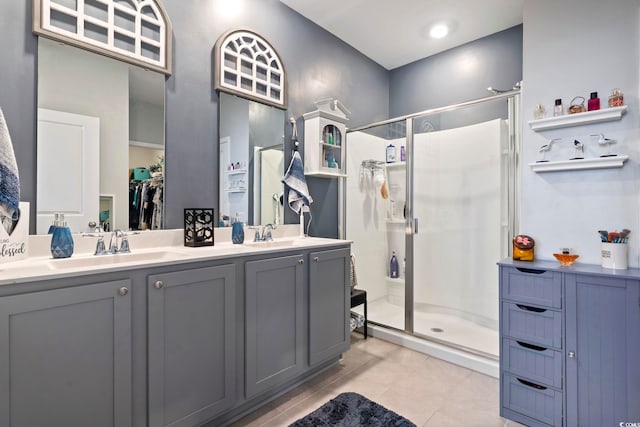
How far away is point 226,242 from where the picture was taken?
2.18 m

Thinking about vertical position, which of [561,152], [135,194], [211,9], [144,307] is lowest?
[144,307]

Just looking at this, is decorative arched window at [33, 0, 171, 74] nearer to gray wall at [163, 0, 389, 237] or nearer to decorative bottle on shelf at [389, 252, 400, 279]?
gray wall at [163, 0, 389, 237]

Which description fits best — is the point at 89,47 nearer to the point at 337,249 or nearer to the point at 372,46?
the point at 337,249

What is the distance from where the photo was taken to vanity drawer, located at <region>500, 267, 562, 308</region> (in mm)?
1659

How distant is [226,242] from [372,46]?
96.3 inches

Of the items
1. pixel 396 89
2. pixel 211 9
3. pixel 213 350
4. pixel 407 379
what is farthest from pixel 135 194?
pixel 396 89

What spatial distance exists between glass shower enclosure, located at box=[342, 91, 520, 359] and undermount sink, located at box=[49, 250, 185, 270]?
1.85 meters

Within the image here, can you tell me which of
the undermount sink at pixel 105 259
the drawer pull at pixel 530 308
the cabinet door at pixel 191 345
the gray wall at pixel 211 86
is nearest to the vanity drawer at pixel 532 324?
the drawer pull at pixel 530 308

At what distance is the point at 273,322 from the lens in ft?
6.02

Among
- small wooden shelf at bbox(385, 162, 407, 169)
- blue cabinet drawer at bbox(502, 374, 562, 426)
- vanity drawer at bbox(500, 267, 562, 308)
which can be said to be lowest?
blue cabinet drawer at bbox(502, 374, 562, 426)

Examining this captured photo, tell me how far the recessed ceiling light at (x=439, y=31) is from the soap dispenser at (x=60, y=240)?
10.3 ft

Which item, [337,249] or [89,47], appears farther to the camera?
[337,249]

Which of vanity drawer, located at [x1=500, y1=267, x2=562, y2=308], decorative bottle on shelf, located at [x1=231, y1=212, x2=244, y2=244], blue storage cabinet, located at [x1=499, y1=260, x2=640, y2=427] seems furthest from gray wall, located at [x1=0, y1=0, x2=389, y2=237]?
blue storage cabinet, located at [x1=499, y1=260, x2=640, y2=427]

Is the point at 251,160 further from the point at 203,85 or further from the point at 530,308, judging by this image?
the point at 530,308
